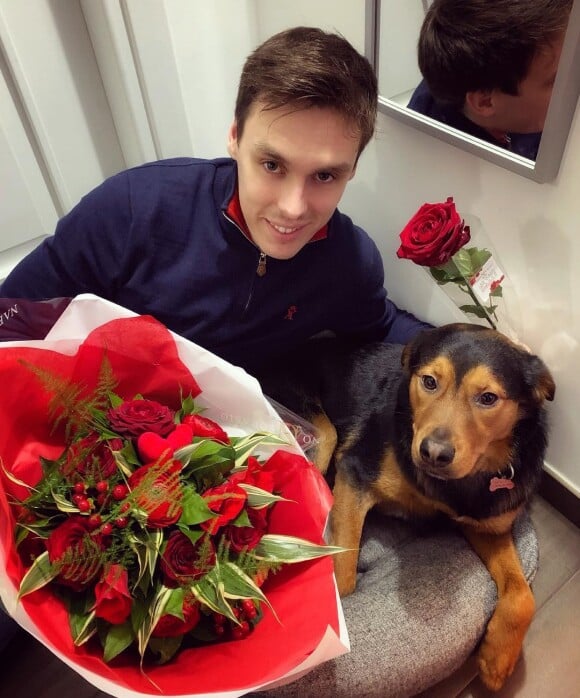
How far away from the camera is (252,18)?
1.75m

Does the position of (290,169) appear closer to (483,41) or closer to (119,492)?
(483,41)

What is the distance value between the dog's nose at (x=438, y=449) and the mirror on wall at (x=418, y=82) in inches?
22.0

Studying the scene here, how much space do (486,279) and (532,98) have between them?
36 centimetres

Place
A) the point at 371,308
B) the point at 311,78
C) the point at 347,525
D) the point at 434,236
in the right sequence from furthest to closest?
the point at 371,308 → the point at 347,525 → the point at 434,236 → the point at 311,78

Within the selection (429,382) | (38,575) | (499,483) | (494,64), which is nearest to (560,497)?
(499,483)

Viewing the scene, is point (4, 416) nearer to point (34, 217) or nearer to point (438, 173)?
point (438, 173)

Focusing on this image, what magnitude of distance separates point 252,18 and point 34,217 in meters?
0.94

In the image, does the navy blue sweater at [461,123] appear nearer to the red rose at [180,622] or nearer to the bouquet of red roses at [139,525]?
the bouquet of red roses at [139,525]

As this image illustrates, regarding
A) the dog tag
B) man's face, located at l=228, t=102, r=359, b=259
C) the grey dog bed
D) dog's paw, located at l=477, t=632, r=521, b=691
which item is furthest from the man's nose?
dog's paw, located at l=477, t=632, r=521, b=691

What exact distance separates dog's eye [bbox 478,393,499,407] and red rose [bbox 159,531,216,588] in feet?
2.14

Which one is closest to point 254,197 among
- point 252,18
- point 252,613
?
point 252,613

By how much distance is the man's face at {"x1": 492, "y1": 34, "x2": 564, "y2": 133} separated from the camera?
102 cm

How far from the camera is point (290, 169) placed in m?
1.08

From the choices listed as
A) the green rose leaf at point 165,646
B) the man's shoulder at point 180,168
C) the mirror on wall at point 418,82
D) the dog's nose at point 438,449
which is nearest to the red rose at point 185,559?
the green rose leaf at point 165,646
